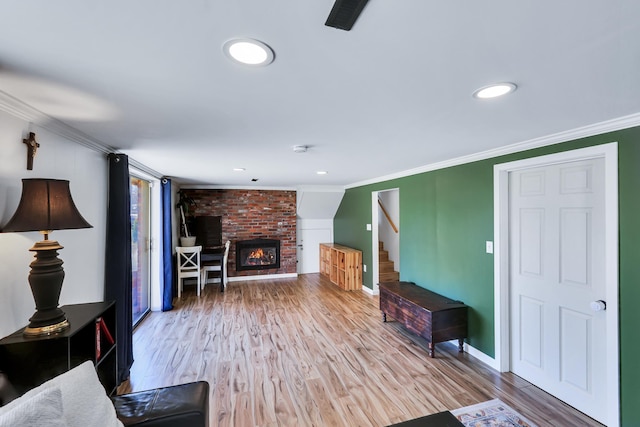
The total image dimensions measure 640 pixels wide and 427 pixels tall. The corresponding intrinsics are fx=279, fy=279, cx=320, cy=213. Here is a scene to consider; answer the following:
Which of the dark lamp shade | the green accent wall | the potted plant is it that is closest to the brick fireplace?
the potted plant

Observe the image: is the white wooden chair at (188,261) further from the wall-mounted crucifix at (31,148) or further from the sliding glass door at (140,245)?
the wall-mounted crucifix at (31,148)

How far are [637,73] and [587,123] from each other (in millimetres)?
821

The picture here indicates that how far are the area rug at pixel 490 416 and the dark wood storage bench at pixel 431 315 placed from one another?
762mm

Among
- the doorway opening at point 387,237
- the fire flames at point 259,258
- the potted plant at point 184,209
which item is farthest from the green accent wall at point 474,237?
the potted plant at point 184,209

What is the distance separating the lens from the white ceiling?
842 millimetres

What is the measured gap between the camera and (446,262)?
3.38m

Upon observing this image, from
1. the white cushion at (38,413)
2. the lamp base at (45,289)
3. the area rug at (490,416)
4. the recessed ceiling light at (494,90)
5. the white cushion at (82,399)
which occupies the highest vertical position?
the recessed ceiling light at (494,90)

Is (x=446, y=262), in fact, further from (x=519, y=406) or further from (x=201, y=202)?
(x=201, y=202)

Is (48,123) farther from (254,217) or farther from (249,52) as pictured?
(254,217)

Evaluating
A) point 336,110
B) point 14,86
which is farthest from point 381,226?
point 14,86

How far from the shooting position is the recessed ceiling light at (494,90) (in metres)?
1.32

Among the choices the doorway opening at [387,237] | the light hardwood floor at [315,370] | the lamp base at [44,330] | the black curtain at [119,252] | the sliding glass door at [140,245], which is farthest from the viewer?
the doorway opening at [387,237]

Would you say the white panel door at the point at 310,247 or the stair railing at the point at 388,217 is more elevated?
the stair railing at the point at 388,217

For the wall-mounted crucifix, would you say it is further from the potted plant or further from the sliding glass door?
the potted plant
